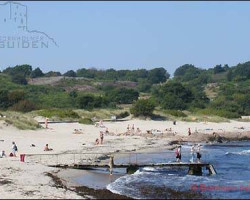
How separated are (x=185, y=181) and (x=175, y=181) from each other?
22.3 inches

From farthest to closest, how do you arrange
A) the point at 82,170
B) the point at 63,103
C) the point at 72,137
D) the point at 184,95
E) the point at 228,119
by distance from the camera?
the point at 184,95 < the point at 63,103 < the point at 228,119 < the point at 72,137 < the point at 82,170

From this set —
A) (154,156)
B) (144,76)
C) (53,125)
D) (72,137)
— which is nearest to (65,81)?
(144,76)

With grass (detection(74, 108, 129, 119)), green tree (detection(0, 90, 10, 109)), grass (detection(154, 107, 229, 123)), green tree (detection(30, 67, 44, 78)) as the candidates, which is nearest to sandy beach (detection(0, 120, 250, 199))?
grass (detection(154, 107, 229, 123))

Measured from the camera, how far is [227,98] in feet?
330

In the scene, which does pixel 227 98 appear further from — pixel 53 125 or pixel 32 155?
pixel 32 155

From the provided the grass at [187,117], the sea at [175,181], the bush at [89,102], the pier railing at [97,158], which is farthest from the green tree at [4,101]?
the sea at [175,181]

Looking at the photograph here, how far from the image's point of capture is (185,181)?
1063 inches

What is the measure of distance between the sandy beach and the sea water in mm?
3514

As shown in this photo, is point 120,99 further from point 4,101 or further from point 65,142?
point 65,142

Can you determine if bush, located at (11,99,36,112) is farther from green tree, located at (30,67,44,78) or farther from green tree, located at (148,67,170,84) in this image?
green tree, located at (148,67,170,84)

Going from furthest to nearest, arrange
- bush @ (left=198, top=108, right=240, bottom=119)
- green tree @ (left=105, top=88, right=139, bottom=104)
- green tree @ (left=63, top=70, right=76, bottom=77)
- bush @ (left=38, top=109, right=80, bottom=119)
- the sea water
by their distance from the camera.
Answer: green tree @ (left=63, top=70, right=76, bottom=77)
green tree @ (left=105, top=88, right=139, bottom=104)
bush @ (left=198, top=108, right=240, bottom=119)
bush @ (left=38, top=109, right=80, bottom=119)
the sea water

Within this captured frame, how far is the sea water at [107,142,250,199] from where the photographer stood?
2359cm

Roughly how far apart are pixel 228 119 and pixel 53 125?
3015 centimetres

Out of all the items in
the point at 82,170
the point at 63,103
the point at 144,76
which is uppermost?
the point at 144,76
